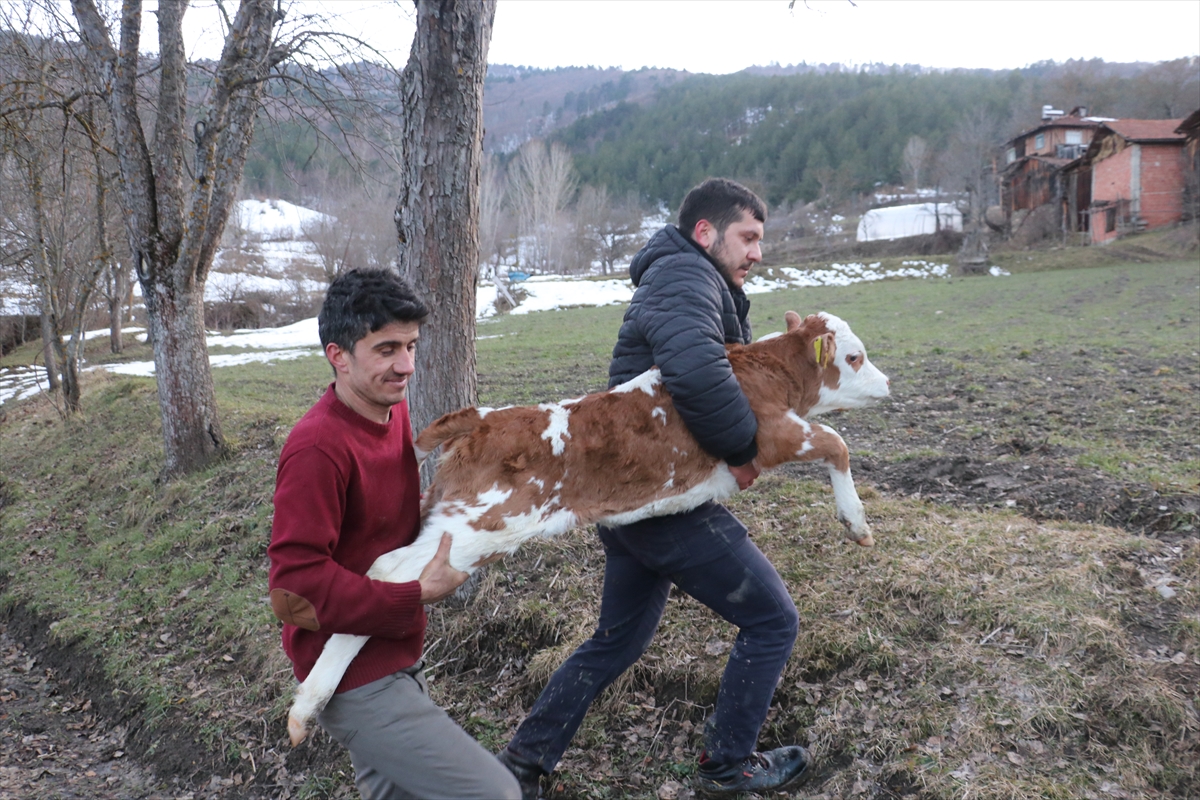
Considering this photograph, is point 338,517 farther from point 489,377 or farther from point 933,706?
point 489,377

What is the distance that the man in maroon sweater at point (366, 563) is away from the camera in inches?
84.3

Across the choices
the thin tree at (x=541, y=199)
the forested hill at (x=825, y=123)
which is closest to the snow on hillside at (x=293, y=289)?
the forested hill at (x=825, y=123)

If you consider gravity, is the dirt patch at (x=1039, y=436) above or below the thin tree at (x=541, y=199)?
below

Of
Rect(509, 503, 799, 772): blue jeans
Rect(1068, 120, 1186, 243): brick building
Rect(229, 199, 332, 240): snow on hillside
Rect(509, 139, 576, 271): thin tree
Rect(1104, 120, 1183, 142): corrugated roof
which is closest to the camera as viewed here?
Rect(509, 503, 799, 772): blue jeans

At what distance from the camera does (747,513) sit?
217 inches

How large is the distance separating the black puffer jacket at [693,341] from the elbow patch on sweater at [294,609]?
1331mm

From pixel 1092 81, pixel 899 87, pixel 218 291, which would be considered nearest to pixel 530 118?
pixel 899 87

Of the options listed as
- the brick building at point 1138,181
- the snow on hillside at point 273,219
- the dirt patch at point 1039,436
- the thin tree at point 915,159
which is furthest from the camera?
the thin tree at point 915,159

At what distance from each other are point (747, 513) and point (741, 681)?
272cm

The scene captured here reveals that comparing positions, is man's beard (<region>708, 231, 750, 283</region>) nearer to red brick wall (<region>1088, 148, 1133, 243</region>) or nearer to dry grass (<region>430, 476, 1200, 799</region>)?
dry grass (<region>430, 476, 1200, 799</region>)

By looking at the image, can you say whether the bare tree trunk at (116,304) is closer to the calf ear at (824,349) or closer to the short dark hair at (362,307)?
the short dark hair at (362,307)

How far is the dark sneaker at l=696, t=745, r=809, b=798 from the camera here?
3.05m

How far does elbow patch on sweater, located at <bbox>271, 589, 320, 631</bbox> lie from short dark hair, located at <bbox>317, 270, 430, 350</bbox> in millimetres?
740

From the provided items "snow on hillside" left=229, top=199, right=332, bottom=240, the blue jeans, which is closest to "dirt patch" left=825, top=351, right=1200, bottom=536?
the blue jeans
